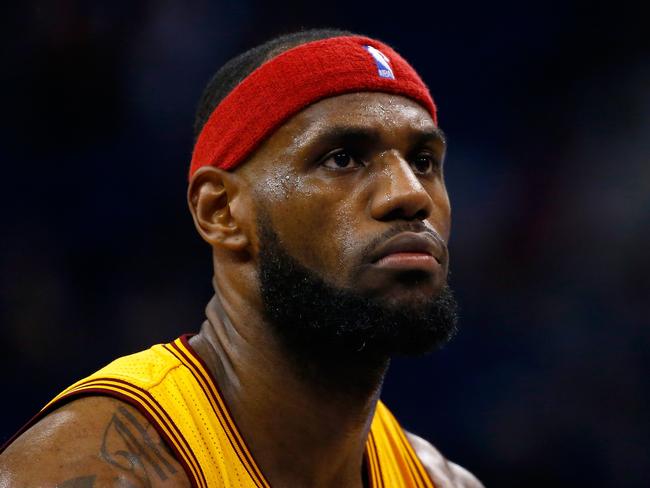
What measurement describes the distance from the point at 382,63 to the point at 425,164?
0.33 m

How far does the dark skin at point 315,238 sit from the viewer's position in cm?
243

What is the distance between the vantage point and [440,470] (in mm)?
3150

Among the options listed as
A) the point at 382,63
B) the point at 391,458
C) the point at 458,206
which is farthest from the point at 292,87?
the point at 458,206

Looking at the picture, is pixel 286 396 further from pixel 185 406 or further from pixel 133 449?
pixel 133 449

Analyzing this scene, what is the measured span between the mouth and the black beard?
0.05 m

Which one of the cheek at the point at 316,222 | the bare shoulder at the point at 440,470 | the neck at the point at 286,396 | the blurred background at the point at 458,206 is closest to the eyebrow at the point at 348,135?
the cheek at the point at 316,222

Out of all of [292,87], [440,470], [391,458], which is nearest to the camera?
[292,87]

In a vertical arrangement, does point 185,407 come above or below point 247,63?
below

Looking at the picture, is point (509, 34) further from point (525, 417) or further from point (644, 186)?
point (525, 417)

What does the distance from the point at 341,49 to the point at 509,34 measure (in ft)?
11.5

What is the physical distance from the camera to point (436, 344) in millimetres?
2490

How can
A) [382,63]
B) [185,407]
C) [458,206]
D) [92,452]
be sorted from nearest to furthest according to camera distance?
[92,452] < [185,407] < [382,63] < [458,206]

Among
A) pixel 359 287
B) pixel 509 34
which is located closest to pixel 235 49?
pixel 509 34

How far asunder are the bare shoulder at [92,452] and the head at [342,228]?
1.72 ft
